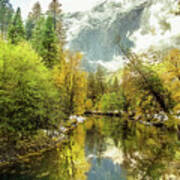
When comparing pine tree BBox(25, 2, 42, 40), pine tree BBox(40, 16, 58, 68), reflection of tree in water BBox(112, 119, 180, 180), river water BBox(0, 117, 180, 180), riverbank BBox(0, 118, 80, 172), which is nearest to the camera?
river water BBox(0, 117, 180, 180)

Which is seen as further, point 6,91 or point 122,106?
point 122,106

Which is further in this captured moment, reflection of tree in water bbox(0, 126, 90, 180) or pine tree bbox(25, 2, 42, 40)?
pine tree bbox(25, 2, 42, 40)

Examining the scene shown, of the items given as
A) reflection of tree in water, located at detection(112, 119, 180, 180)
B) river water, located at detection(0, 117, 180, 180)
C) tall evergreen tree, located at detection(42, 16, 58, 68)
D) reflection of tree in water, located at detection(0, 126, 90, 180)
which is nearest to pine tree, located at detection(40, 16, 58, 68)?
tall evergreen tree, located at detection(42, 16, 58, 68)

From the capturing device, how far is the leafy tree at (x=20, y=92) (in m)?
15.0

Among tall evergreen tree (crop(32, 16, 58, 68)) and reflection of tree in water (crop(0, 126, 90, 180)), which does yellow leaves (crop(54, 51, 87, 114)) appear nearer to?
tall evergreen tree (crop(32, 16, 58, 68))

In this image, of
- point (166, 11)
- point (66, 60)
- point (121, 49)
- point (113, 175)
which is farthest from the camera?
point (66, 60)

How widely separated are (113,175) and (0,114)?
327 inches

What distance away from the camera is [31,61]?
55.2 ft

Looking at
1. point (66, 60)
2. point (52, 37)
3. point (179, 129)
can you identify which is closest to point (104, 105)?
point (52, 37)

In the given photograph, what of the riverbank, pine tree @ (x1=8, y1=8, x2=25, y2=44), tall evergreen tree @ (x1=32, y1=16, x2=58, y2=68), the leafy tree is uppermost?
pine tree @ (x1=8, y1=8, x2=25, y2=44)

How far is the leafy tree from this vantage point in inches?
592

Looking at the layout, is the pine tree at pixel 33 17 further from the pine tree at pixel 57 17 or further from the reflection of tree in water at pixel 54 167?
the reflection of tree in water at pixel 54 167

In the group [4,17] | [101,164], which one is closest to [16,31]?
[4,17]

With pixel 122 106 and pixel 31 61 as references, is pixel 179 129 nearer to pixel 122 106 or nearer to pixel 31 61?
pixel 31 61
